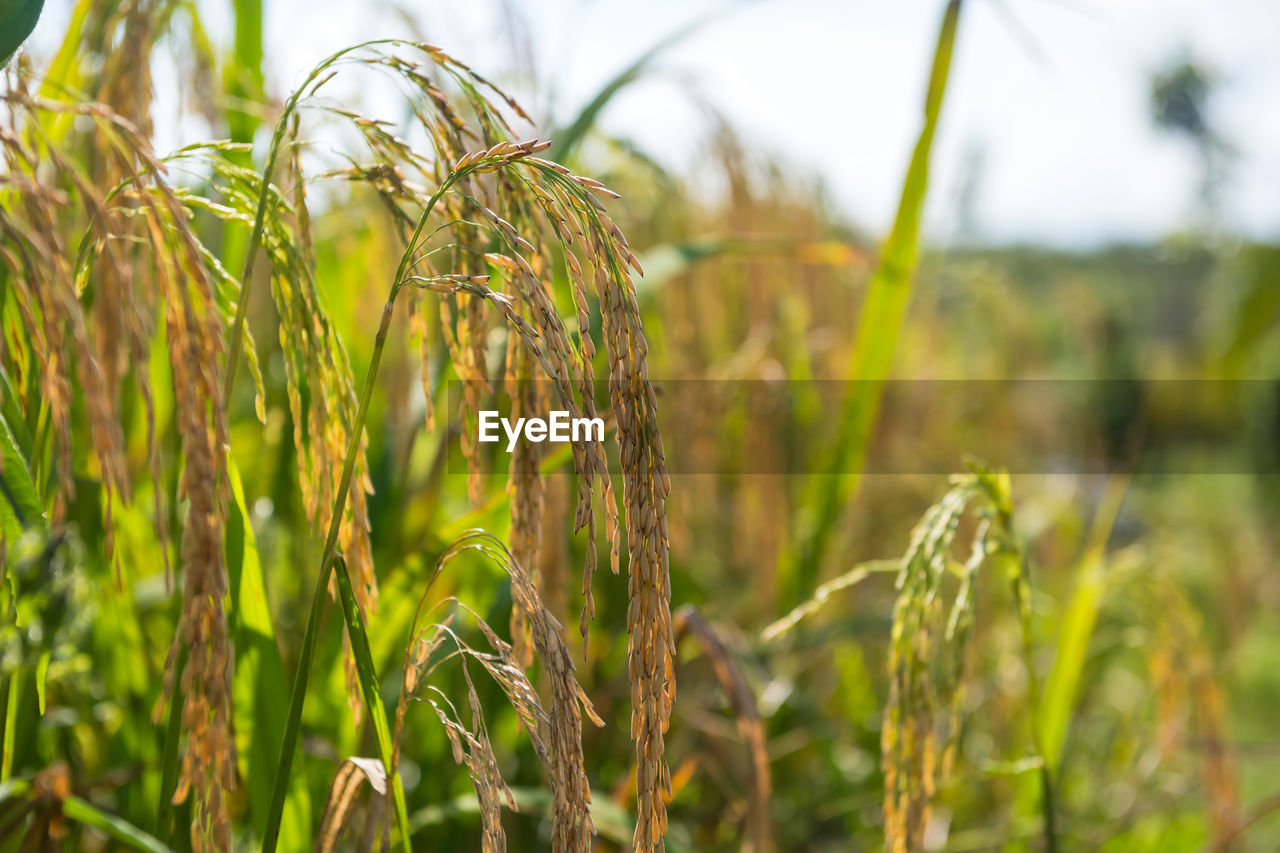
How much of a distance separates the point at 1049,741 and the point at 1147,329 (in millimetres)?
20250

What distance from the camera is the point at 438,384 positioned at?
85 cm

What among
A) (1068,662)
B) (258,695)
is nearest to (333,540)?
(258,695)

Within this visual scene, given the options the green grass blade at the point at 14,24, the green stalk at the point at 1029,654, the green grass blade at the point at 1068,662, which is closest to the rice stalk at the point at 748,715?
the green stalk at the point at 1029,654

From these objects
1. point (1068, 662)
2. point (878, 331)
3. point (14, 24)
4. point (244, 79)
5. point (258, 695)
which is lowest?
point (1068, 662)

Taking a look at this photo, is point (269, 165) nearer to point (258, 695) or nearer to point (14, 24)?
point (14, 24)

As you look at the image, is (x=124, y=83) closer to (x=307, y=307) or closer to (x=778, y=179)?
(x=307, y=307)

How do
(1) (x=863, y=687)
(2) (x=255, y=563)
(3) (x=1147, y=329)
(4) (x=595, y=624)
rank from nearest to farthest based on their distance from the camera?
(2) (x=255, y=563)
(4) (x=595, y=624)
(1) (x=863, y=687)
(3) (x=1147, y=329)

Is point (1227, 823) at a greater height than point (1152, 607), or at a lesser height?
lesser

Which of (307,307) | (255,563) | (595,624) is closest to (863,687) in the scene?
(595,624)

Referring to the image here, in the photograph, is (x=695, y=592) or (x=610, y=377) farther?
(x=695, y=592)

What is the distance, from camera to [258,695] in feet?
2.05

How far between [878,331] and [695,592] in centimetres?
38

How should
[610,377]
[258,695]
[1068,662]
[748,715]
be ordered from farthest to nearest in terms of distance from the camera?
[1068,662]
[748,715]
[258,695]
[610,377]

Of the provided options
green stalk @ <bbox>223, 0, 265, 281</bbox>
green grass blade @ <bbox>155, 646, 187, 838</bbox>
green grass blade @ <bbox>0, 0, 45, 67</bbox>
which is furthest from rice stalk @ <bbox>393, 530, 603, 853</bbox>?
green stalk @ <bbox>223, 0, 265, 281</bbox>
